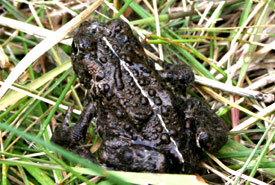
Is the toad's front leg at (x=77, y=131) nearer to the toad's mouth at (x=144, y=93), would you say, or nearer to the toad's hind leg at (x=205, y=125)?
the toad's mouth at (x=144, y=93)

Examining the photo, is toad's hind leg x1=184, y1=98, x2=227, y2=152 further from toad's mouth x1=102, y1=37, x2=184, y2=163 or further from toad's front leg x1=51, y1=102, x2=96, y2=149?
toad's front leg x1=51, y1=102, x2=96, y2=149

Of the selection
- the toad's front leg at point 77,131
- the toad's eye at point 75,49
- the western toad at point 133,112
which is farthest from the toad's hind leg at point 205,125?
the toad's eye at point 75,49

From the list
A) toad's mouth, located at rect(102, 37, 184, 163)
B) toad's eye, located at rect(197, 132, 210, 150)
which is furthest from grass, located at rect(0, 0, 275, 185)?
toad's mouth, located at rect(102, 37, 184, 163)

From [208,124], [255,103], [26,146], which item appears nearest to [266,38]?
[255,103]

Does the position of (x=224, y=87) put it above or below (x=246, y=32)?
below

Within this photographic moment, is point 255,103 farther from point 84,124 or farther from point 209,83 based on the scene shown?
point 84,124

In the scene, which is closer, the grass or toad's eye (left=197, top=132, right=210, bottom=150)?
toad's eye (left=197, top=132, right=210, bottom=150)

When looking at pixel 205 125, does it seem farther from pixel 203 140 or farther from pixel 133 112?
pixel 133 112
